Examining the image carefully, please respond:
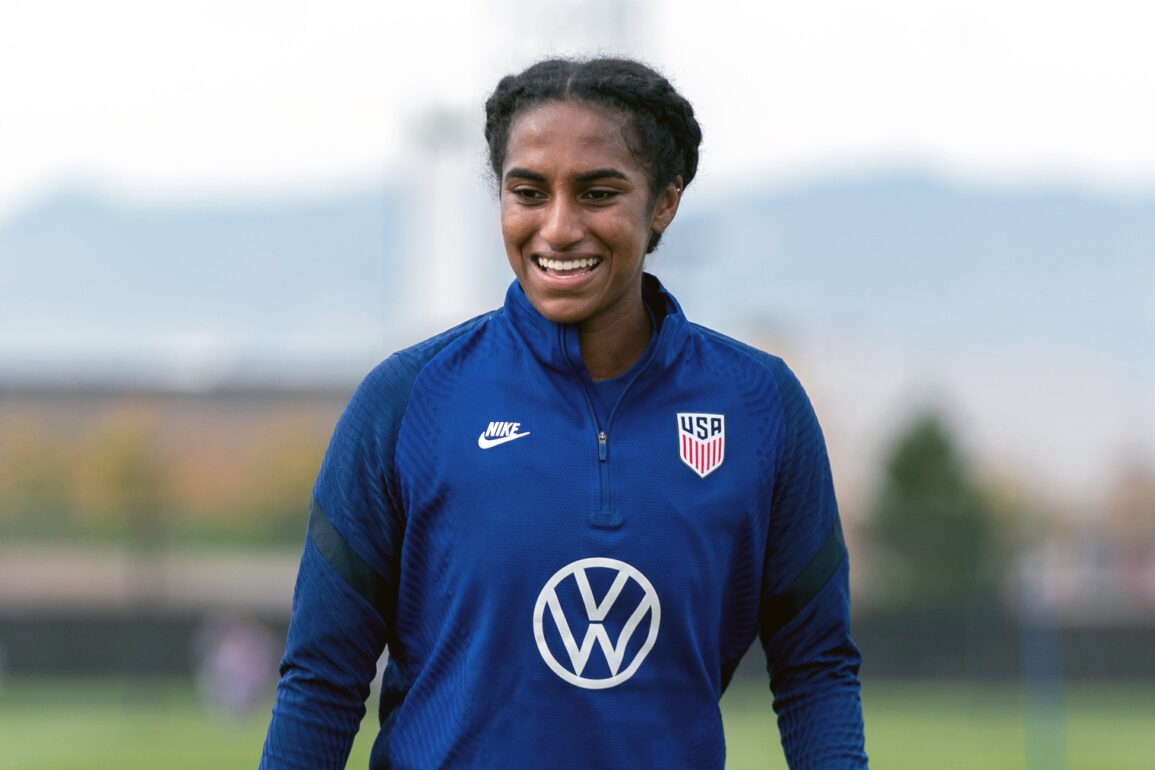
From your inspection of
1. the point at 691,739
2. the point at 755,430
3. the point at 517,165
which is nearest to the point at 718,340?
the point at 755,430

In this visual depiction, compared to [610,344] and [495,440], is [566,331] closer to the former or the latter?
[610,344]

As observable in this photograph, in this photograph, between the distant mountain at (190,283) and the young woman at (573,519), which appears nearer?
the young woman at (573,519)

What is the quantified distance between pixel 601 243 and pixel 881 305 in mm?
159662

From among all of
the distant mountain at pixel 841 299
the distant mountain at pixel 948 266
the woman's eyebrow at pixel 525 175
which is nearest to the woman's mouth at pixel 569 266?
the woman's eyebrow at pixel 525 175

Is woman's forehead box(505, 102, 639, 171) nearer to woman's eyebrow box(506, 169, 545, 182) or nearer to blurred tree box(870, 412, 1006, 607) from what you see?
woman's eyebrow box(506, 169, 545, 182)

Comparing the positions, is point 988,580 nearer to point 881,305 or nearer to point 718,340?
point 718,340

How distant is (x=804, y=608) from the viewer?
2426 mm

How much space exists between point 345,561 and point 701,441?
1.71ft

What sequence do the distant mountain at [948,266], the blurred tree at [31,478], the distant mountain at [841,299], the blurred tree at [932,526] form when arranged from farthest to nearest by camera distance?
the distant mountain at [948,266] < the distant mountain at [841,299] < the blurred tree at [31,478] < the blurred tree at [932,526]

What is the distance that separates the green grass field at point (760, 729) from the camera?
16312 mm

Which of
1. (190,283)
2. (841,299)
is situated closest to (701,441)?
(841,299)

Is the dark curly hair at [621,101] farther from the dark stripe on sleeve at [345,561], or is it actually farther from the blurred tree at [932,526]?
the blurred tree at [932,526]

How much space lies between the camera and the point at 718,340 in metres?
2.47

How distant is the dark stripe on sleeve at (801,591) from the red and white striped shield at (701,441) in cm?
24
